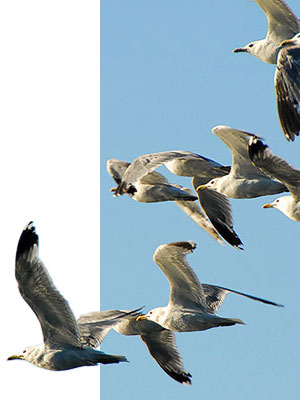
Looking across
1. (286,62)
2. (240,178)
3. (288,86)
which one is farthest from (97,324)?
(286,62)

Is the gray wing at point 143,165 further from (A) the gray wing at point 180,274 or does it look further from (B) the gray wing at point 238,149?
(A) the gray wing at point 180,274

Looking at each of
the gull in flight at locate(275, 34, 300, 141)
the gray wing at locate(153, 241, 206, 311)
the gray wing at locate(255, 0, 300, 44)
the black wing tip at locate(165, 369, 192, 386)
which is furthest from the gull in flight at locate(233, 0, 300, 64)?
the black wing tip at locate(165, 369, 192, 386)

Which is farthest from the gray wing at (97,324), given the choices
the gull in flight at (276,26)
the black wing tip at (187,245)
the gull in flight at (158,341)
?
the gull in flight at (276,26)

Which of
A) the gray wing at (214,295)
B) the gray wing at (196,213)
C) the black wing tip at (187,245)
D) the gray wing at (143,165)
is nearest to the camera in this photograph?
the black wing tip at (187,245)

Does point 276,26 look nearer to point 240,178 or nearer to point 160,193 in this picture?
point 240,178

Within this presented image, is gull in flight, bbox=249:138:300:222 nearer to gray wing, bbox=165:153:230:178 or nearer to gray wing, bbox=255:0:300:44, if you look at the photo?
gray wing, bbox=165:153:230:178

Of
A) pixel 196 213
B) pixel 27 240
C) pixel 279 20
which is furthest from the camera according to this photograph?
pixel 196 213

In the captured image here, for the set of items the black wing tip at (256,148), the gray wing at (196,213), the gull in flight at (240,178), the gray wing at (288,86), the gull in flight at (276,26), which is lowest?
the gray wing at (196,213)
